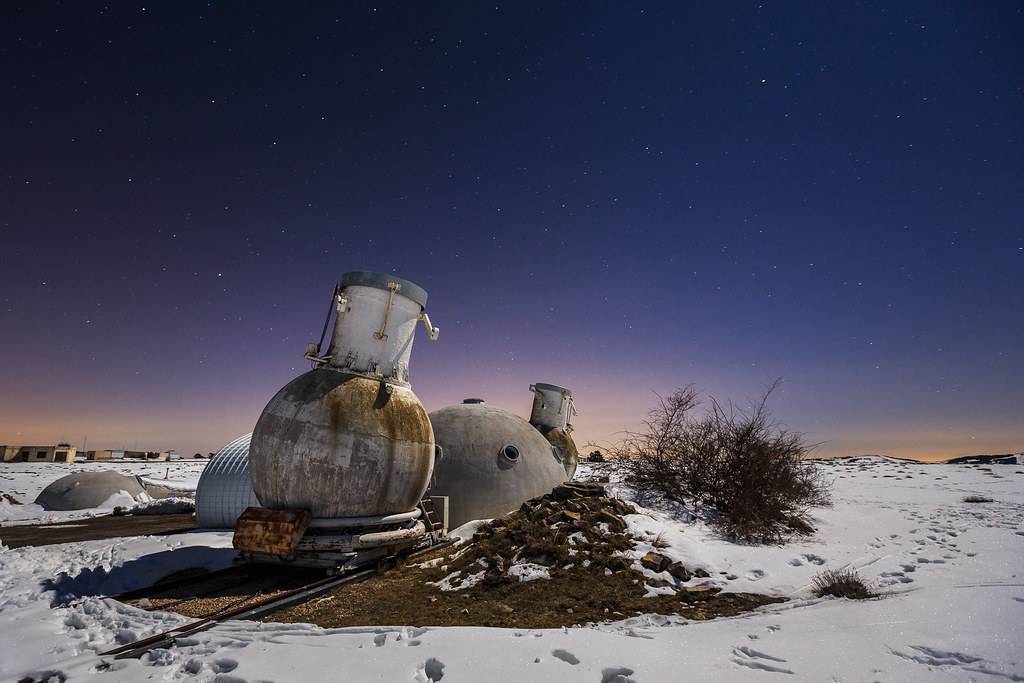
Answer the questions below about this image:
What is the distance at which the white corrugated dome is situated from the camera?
16.8 m

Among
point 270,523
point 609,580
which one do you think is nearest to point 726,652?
point 609,580

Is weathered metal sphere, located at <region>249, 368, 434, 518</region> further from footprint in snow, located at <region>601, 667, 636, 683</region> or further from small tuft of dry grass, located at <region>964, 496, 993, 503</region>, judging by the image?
small tuft of dry grass, located at <region>964, 496, 993, 503</region>

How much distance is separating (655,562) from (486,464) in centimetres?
689

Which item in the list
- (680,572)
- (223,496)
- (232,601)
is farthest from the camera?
(223,496)

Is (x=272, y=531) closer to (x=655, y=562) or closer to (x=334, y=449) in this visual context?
(x=334, y=449)

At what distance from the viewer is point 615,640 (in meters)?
5.09

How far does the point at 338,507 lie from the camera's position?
9.36 meters

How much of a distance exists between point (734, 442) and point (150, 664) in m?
14.6

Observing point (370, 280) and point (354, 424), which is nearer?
point (354, 424)

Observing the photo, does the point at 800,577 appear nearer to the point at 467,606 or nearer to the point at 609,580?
the point at 609,580

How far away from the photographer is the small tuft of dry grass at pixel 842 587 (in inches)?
266

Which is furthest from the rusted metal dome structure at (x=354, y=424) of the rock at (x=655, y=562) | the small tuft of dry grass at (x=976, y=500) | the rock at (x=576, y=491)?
the small tuft of dry grass at (x=976, y=500)

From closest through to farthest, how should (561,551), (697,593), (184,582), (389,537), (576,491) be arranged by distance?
(697,593), (184,582), (561,551), (389,537), (576,491)

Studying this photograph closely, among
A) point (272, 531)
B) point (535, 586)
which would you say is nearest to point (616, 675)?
point (535, 586)
